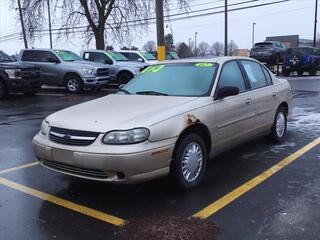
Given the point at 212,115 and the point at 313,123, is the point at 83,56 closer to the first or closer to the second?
the point at 313,123

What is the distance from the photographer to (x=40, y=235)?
14.2 feet

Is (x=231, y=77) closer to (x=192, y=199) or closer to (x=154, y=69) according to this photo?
(x=154, y=69)

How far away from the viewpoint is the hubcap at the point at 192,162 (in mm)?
5426

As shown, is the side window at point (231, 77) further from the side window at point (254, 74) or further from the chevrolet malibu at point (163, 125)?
the side window at point (254, 74)

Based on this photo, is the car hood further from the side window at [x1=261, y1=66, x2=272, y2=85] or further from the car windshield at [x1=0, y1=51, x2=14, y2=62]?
the car windshield at [x1=0, y1=51, x2=14, y2=62]

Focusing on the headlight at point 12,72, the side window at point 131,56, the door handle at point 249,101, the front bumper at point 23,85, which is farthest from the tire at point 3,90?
the door handle at point 249,101

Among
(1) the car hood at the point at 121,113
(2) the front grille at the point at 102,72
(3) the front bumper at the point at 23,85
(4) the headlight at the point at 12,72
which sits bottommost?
(3) the front bumper at the point at 23,85

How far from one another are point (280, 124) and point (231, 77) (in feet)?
6.19

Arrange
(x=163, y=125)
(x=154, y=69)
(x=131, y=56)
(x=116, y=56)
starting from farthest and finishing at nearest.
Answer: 1. (x=131, y=56)
2. (x=116, y=56)
3. (x=154, y=69)
4. (x=163, y=125)

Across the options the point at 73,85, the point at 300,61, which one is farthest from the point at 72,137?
the point at 300,61

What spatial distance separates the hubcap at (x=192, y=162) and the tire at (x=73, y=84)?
13810 millimetres

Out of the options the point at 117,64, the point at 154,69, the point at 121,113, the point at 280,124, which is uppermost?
the point at 154,69

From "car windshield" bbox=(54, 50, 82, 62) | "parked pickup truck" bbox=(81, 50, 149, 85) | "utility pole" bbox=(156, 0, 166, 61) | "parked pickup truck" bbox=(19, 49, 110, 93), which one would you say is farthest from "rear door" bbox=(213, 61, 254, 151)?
"car windshield" bbox=(54, 50, 82, 62)

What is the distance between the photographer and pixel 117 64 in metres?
20.7
